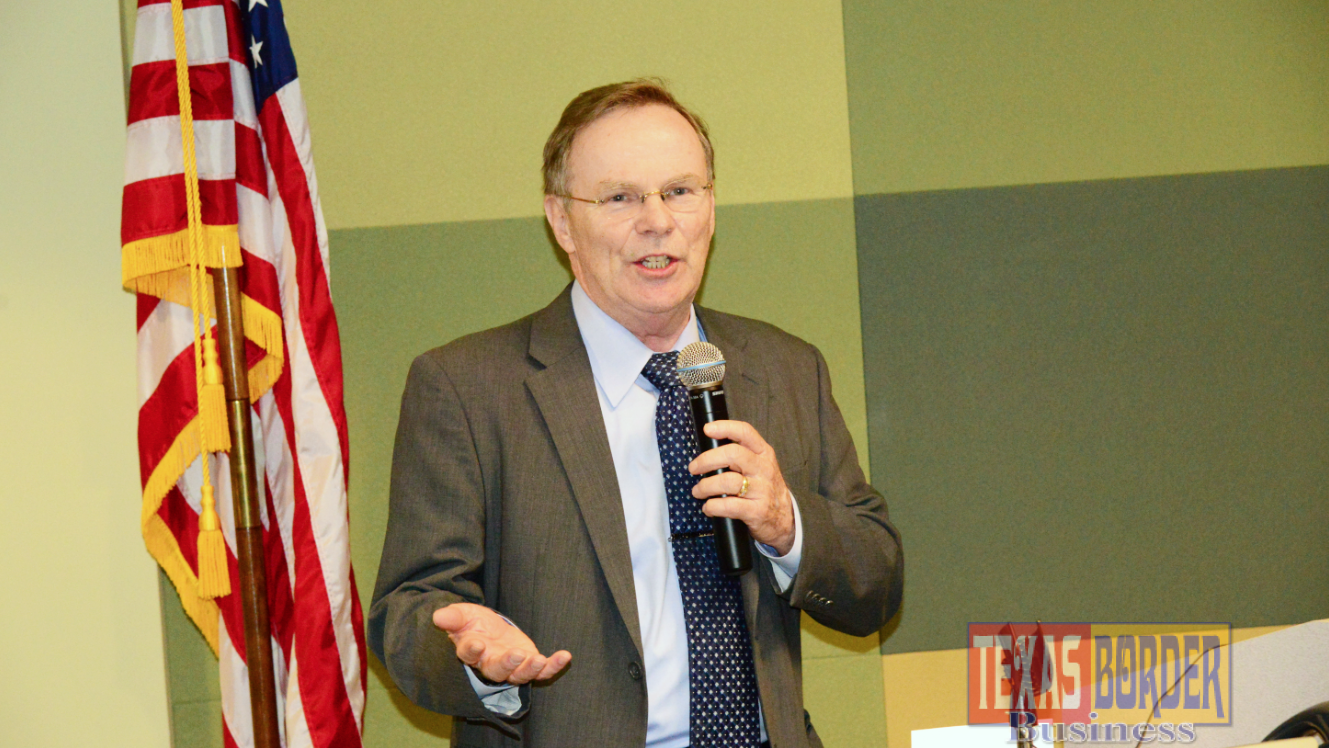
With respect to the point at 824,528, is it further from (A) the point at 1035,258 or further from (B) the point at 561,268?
(A) the point at 1035,258

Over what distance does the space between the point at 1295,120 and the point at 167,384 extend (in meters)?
3.22

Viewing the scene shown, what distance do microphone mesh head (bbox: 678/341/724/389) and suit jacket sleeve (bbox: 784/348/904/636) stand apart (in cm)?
29

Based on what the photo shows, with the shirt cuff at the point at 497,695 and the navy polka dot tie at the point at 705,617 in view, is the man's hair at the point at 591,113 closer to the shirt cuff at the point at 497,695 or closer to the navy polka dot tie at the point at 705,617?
the navy polka dot tie at the point at 705,617

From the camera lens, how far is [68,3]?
9.06ft

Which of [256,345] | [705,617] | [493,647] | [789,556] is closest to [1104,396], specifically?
[789,556]

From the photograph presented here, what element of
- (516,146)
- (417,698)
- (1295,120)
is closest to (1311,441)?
(1295,120)

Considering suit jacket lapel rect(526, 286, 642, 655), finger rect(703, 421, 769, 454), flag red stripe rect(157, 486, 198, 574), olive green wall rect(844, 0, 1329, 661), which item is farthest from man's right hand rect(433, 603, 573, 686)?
olive green wall rect(844, 0, 1329, 661)

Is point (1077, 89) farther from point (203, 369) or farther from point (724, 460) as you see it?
point (203, 369)

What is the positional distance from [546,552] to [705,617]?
29 cm

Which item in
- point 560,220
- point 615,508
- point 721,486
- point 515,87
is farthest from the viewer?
point 515,87

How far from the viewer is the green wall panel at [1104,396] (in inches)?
120

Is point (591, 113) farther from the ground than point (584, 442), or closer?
farther from the ground

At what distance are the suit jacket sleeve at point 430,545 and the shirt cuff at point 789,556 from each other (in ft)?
1.60

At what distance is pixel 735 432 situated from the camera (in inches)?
62.7
